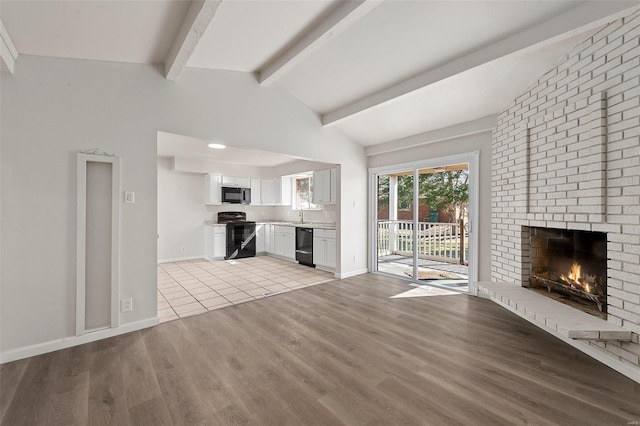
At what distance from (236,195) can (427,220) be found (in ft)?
15.8

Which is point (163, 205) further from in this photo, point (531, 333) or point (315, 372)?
point (531, 333)

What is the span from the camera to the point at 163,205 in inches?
254

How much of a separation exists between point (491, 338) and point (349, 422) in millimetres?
1880

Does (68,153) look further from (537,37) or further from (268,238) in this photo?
(268,238)

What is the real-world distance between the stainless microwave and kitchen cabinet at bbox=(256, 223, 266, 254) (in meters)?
0.76

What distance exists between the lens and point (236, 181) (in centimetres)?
718

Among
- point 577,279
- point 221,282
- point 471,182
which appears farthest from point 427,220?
point 221,282

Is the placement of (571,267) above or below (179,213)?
below

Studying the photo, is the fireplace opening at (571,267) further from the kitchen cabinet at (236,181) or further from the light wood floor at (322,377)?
the kitchen cabinet at (236,181)

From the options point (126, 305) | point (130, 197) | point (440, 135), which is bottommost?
point (126, 305)

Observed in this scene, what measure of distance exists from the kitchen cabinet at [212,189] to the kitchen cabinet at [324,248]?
112 inches

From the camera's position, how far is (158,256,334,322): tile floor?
362 cm

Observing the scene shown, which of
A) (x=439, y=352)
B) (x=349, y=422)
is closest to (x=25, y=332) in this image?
(x=349, y=422)

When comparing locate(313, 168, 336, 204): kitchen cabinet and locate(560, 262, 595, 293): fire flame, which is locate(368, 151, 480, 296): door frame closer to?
locate(313, 168, 336, 204): kitchen cabinet
